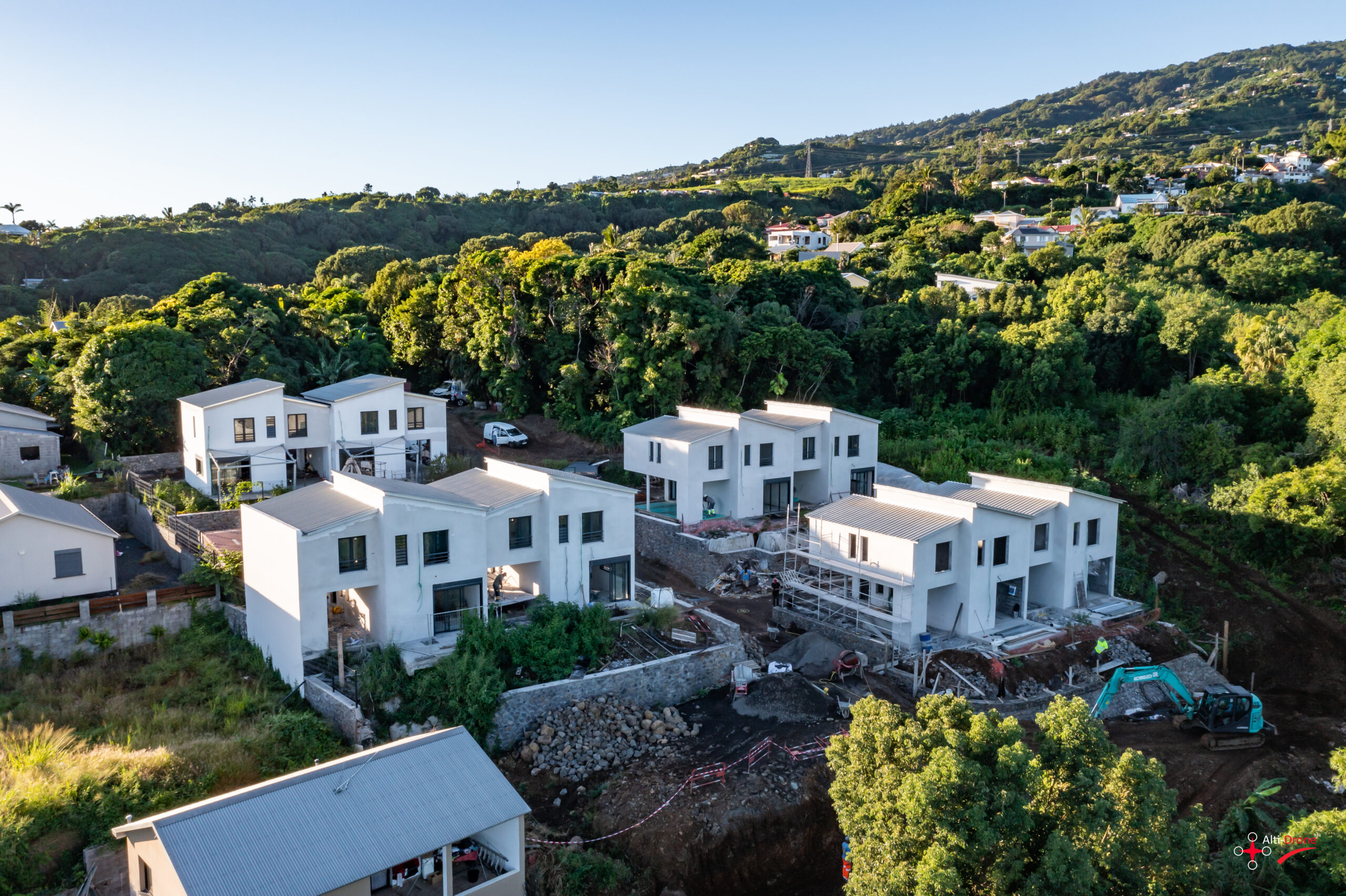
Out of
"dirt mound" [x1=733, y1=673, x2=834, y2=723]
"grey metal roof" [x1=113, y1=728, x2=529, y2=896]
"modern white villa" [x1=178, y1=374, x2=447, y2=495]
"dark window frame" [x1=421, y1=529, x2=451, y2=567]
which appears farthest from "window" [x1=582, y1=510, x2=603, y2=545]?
"modern white villa" [x1=178, y1=374, x2=447, y2=495]

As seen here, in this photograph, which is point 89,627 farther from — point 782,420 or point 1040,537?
point 1040,537

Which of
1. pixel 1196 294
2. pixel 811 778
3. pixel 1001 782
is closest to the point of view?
pixel 1001 782

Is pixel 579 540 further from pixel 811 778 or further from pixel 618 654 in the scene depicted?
pixel 811 778

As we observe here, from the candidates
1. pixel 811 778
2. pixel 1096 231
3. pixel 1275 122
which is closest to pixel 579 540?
pixel 811 778

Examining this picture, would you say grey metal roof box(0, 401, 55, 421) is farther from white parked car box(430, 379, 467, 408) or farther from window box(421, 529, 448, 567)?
window box(421, 529, 448, 567)

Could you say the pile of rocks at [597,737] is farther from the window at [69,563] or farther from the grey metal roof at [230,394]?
the grey metal roof at [230,394]

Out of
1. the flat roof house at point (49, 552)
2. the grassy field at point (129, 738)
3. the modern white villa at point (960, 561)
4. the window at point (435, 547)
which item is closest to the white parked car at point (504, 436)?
the modern white villa at point (960, 561)

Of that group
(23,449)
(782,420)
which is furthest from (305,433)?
(782,420)
